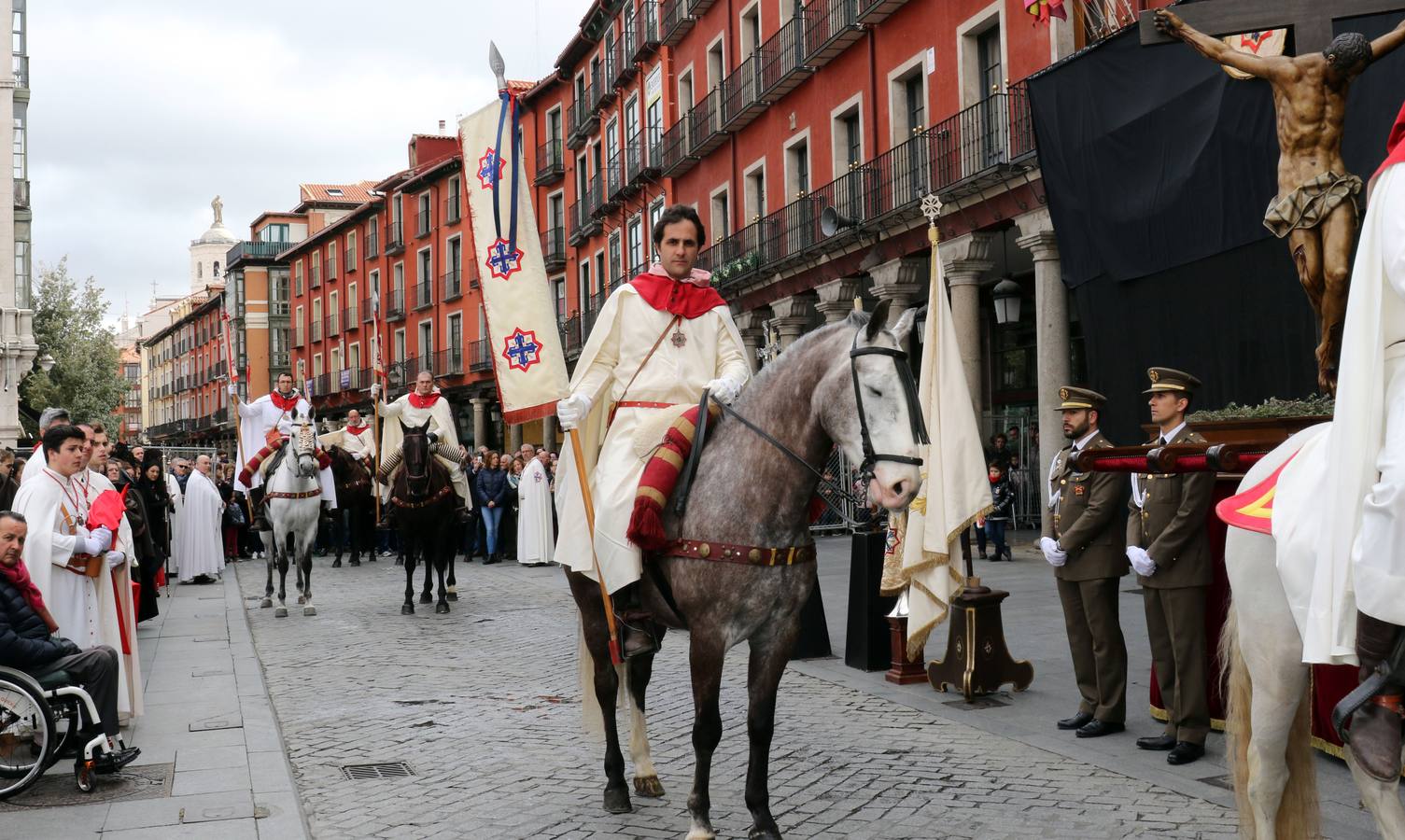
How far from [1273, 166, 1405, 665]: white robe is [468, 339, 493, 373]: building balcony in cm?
4216

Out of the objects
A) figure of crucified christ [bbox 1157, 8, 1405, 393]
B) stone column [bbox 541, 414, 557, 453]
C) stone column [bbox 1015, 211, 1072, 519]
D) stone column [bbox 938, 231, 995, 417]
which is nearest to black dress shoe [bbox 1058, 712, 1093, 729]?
figure of crucified christ [bbox 1157, 8, 1405, 393]

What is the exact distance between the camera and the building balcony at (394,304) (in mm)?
54844

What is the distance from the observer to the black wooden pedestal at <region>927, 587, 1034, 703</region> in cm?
785

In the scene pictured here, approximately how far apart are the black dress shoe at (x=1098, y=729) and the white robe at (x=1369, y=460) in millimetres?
3456

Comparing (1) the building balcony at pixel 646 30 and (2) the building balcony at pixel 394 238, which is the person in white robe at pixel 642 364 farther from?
(2) the building balcony at pixel 394 238

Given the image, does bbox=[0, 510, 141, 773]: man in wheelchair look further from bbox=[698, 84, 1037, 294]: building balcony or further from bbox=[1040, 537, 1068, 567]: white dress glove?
bbox=[698, 84, 1037, 294]: building balcony

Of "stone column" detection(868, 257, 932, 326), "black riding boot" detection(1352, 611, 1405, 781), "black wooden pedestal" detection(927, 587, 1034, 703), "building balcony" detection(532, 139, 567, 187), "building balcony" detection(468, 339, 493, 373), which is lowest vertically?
"black wooden pedestal" detection(927, 587, 1034, 703)

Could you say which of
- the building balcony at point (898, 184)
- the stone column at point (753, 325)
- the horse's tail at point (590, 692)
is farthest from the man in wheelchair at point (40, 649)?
the stone column at point (753, 325)

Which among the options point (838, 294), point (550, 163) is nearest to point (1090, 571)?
point (838, 294)

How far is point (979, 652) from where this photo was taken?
7875mm

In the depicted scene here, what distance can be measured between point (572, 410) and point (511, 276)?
1.12m

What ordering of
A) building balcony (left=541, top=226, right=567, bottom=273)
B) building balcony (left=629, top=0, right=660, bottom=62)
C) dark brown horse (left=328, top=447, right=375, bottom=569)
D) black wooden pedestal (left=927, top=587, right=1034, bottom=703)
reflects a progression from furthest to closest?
building balcony (left=541, top=226, right=567, bottom=273), building balcony (left=629, top=0, right=660, bottom=62), dark brown horse (left=328, top=447, right=375, bottom=569), black wooden pedestal (left=927, top=587, right=1034, bottom=703)

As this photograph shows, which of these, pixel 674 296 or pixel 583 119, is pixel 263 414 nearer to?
pixel 674 296

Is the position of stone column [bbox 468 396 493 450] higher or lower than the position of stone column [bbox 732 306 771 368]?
lower
